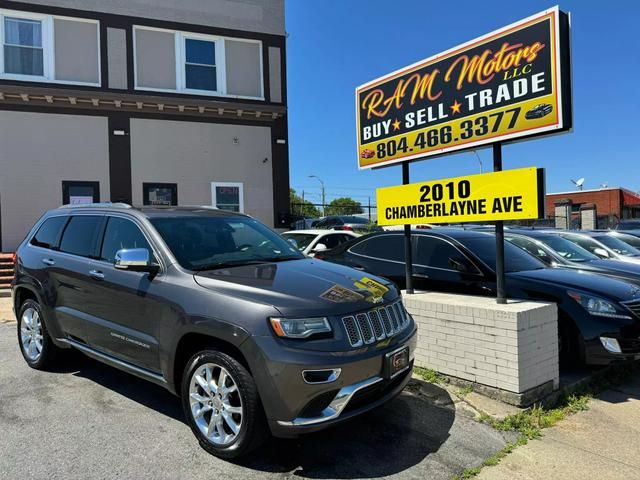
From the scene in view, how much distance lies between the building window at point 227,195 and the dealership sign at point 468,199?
32.3 feet

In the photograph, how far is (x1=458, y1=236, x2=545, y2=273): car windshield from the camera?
5.95 meters

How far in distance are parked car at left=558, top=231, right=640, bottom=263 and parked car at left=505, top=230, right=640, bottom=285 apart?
2.93 ft

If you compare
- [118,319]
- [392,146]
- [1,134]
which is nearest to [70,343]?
[118,319]

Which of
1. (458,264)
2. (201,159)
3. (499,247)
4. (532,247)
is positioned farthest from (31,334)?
(201,159)

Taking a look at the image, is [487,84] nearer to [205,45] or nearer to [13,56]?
[205,45]

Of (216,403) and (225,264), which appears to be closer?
(216,403)

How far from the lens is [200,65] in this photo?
15.1 metres

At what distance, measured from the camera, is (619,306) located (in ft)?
16.8

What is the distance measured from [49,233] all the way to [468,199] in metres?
4.48

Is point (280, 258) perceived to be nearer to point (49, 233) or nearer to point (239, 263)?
point (239, 263)

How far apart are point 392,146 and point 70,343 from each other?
4051 millimetres

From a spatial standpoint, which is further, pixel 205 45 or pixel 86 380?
pixel 205 45

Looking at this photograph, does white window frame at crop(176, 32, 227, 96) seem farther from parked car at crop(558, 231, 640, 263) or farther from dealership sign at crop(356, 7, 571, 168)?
parked car at crop(558, 231, 640, 263)

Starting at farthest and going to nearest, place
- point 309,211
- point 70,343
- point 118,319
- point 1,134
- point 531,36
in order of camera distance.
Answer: point 309,211 < point 1,134 < point 70,343 < point 531,36 < point 118,319
